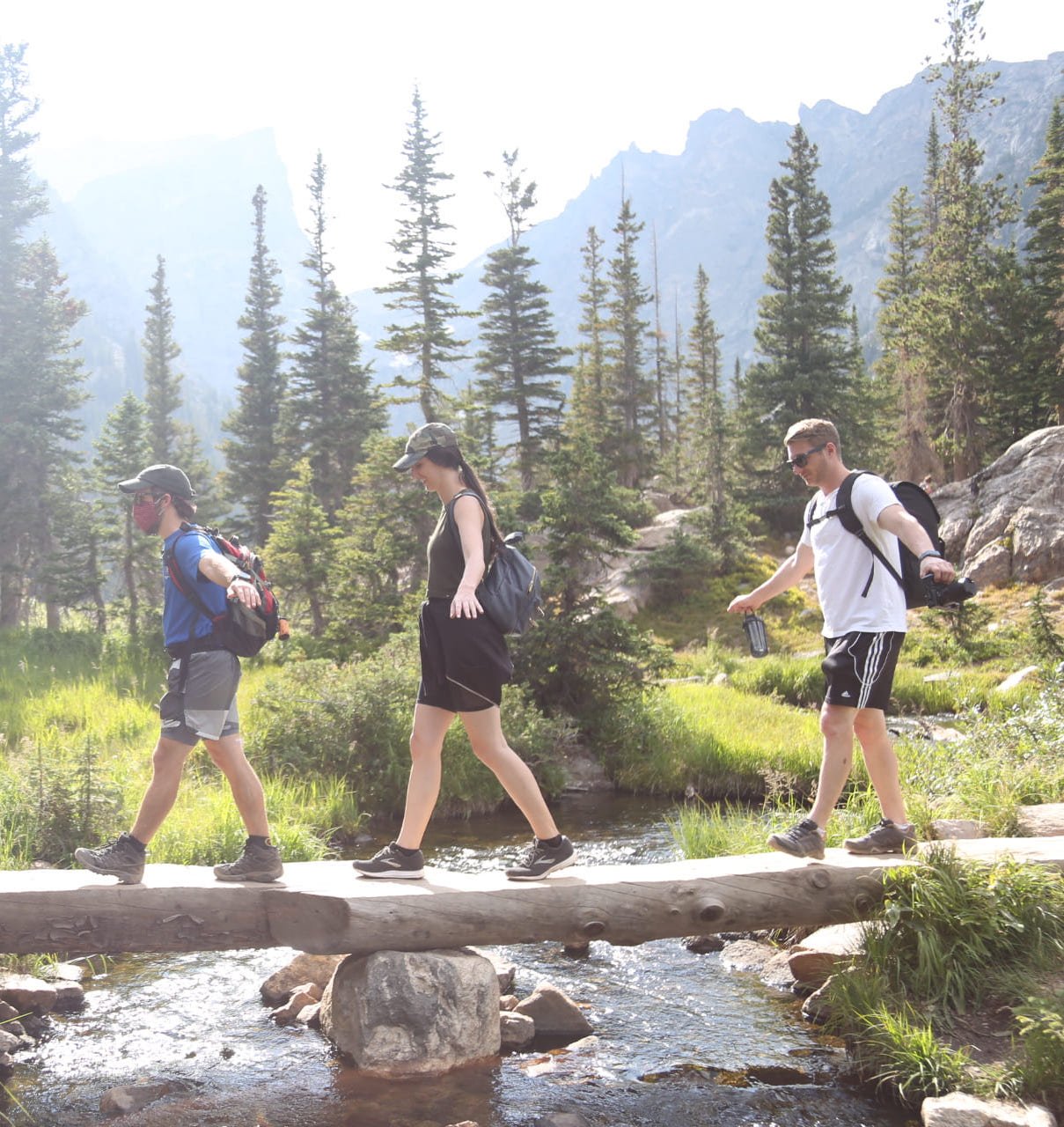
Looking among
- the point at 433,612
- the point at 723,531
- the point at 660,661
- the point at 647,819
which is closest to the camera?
the point at 433,612

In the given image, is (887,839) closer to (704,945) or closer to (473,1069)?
(704,945)

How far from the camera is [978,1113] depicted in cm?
400

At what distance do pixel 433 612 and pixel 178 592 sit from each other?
1281mm

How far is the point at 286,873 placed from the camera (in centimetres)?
529

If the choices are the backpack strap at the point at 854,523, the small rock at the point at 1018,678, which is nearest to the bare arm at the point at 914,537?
the backpack strap at the point at 854,523

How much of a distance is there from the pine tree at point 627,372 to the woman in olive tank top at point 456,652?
112 feet

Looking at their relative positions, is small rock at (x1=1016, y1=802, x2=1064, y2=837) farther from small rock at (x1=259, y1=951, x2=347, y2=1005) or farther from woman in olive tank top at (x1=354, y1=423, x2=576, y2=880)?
small rock at (x1=259, y1=951, x2=347, y2=1005)

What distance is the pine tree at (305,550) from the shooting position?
22.7 m

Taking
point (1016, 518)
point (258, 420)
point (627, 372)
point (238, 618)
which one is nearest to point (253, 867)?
point (238, 618)

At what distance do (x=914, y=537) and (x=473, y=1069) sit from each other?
11.3 ft

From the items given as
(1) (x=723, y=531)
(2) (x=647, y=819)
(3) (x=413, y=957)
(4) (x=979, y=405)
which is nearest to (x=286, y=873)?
(3) (x=413, y=957)

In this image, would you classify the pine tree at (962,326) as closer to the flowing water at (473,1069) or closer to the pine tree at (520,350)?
the pine tree at (520,350)

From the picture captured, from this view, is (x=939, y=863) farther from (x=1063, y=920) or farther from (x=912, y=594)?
(x=912, y=594)

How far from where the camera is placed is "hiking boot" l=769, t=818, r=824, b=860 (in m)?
5.29
